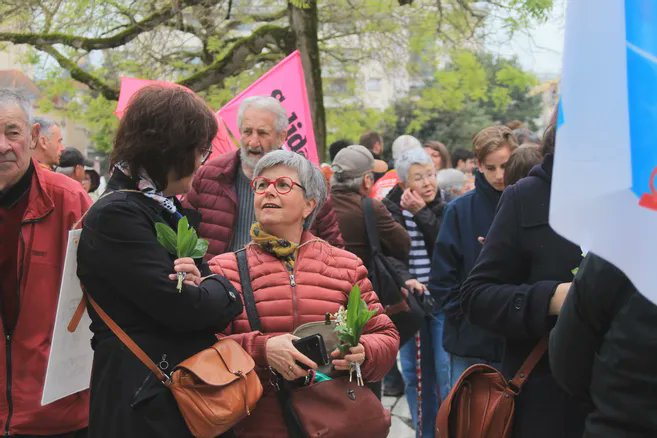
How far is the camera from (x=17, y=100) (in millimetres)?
3260

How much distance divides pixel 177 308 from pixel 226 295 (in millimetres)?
224

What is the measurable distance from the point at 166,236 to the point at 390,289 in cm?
308

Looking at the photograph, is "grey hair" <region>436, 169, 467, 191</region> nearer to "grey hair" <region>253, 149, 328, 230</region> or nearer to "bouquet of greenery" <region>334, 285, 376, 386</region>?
"grey hair" <region>253, 149, 328, 230</region>

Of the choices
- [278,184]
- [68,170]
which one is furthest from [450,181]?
[278,184]

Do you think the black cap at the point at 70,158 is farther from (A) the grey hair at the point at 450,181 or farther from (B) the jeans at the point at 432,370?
(B) the jeans at the point at 432,370

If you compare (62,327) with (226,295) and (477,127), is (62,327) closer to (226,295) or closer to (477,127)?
(226,295)

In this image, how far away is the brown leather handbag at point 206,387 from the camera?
2.64 m

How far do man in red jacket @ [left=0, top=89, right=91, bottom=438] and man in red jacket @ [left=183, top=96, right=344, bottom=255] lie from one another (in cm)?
110

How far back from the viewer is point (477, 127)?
3672 cm

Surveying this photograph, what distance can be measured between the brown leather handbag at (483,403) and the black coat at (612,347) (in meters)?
0.76

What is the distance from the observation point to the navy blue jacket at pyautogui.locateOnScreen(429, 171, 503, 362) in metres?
4.72

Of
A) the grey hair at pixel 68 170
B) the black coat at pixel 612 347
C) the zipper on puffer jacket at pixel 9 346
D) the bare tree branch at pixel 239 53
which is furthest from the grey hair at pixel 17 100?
the bare tree branch at pixel 239 53

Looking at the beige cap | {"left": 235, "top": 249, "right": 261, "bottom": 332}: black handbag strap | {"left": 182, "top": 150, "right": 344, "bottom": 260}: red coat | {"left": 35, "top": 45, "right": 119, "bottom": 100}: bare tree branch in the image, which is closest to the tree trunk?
{"left": 35, "top": 45, "right": 119, "bottom": 100}: bare tree branch

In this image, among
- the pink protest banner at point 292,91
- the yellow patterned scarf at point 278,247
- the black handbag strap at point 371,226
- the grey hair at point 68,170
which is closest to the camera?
the yellow patterned scarf at point 278,247
